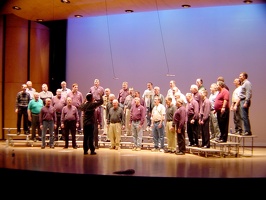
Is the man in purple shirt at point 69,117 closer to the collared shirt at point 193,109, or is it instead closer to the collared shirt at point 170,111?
the collared shirt at point 170,111

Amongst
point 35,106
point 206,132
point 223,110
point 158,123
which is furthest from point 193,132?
point 35,106

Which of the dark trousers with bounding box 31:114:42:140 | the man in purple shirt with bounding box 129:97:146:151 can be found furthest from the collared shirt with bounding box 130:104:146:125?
the dark trousers with bounding box 31:114:42:140

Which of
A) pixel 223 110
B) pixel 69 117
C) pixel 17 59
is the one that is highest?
pixel 17 59

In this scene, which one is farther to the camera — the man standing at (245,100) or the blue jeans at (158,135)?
the blue jeans at (158,135)

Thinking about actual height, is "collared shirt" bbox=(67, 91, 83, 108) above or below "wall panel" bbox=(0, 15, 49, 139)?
below

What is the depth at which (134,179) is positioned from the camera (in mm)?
5957

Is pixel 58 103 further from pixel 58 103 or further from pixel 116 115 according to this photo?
pixel 116 115

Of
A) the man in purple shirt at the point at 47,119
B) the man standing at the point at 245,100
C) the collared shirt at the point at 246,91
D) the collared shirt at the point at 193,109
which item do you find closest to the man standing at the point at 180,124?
the collared shirt at the point at 193,109

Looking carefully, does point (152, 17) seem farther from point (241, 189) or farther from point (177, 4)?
point (241, 189)

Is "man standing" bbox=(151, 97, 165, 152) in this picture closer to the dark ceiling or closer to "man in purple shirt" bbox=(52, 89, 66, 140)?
"man in purple shirt" bbox=(52, 89, 66, 140)

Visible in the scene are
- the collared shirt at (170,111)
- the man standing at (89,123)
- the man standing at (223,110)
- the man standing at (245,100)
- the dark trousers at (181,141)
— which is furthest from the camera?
the collared shirt at (170,111)

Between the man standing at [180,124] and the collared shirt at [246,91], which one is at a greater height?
the collared shirt at [246,91]

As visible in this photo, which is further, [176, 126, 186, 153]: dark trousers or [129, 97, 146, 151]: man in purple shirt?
[129, 97, 146, 151]: man in purple shirt

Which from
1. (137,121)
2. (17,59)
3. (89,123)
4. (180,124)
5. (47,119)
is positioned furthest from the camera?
(17,59)
